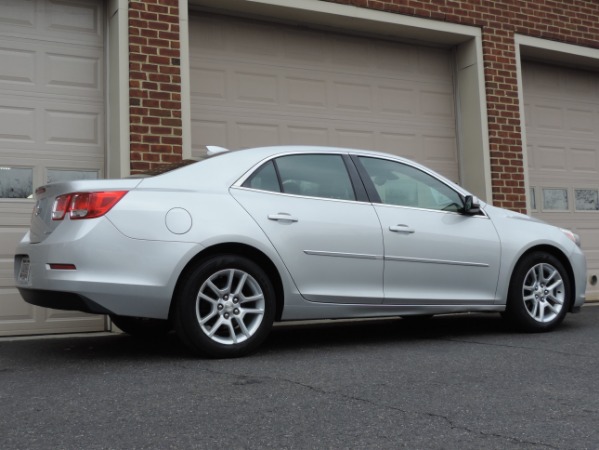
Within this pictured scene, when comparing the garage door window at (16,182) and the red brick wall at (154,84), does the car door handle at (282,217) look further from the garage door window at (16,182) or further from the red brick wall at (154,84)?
the garage door window at (16,182)

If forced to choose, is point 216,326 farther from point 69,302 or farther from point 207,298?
point 69,302

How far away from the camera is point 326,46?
8789 mm

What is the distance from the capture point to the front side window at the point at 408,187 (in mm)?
5738

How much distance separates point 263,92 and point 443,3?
2.73 m

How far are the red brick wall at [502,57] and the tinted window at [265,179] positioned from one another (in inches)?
177

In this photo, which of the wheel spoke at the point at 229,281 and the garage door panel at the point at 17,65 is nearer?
the wheel spoke at the point at 229,281

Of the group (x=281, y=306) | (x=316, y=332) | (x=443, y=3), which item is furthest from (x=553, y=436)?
(x=443, y=3)

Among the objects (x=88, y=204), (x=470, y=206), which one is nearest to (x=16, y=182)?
(x=88, y=204)

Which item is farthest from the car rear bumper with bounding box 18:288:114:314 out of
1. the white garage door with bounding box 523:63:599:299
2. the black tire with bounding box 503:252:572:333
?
the white garage door with bounding box 523:63:599:299

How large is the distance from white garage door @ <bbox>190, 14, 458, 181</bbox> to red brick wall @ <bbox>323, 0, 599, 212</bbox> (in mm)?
528

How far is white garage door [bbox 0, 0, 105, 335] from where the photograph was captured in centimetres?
679

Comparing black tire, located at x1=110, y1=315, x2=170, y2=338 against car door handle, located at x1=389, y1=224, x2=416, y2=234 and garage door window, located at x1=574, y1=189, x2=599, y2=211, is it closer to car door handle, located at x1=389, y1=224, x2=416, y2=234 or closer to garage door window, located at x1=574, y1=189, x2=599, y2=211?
car door handle, located at x1=389, y1=224, x2=416, y2=234

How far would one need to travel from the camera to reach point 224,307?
187 inches

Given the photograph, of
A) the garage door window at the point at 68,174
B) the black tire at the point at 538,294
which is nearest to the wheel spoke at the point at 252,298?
the black tire at the point at 538,294
